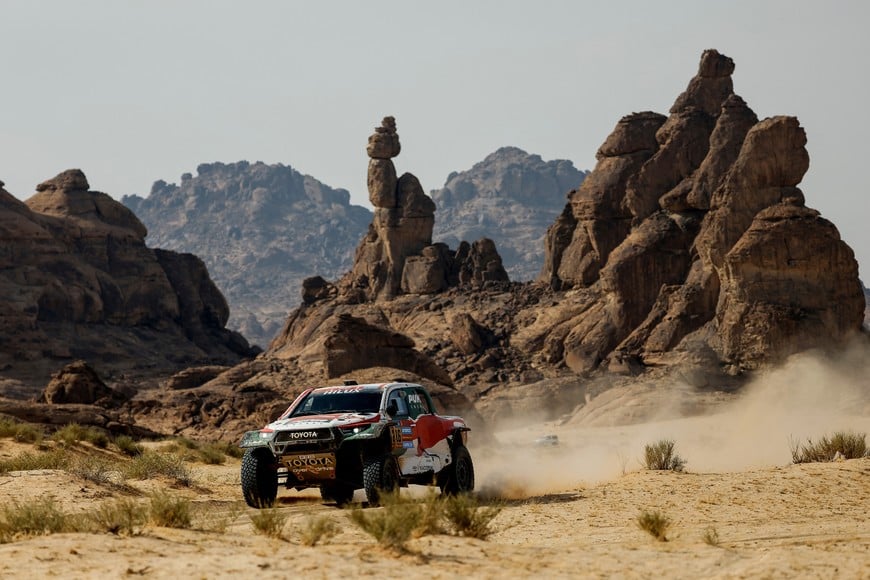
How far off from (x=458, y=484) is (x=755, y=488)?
452 cm

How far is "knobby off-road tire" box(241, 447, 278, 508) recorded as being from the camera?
1656 cm

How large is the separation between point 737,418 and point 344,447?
120 ft

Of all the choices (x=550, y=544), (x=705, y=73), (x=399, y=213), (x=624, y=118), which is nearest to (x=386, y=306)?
(x=399, y=213)

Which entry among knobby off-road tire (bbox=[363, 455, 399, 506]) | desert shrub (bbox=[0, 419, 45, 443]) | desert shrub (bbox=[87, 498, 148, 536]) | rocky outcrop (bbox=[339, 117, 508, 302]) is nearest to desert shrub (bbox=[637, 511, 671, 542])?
knobby off-road tire (bbox=[363, 455, 399, 506])

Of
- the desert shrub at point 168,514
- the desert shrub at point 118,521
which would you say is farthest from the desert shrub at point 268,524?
the desert shrub at point 118,521

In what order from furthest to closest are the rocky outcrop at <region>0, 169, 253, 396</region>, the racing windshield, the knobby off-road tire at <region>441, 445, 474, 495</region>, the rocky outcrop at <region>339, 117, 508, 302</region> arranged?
the rocky outcrop at <region>339, 117, 508, 302</region>
the rocky outcrop at <region>0, 169, 253, 396</region>
the knobby off-road tire at <region>441, 445, 474, 495</region>
the racing windshield

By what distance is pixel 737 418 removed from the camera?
50188mm

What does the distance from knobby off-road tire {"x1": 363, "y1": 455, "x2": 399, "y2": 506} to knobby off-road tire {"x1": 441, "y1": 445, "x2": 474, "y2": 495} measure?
2191 millimetres

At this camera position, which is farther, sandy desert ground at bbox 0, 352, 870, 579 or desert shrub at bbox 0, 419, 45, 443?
desert shrub at bbox 0, 419, 45, 443

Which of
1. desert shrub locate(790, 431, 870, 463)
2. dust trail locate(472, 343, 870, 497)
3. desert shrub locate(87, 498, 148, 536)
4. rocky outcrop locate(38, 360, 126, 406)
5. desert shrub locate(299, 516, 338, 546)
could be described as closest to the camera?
desert shrub locate(299, 516, 338, 546)

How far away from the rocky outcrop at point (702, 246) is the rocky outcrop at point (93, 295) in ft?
A: 102

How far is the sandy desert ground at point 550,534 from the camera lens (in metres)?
10.0

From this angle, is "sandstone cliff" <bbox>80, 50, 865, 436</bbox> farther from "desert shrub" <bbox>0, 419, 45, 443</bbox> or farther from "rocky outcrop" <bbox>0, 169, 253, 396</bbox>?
"desert shrub" <bbox>0, 419, 45, 443</bbox>

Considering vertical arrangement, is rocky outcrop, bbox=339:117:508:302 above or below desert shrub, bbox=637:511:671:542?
above
